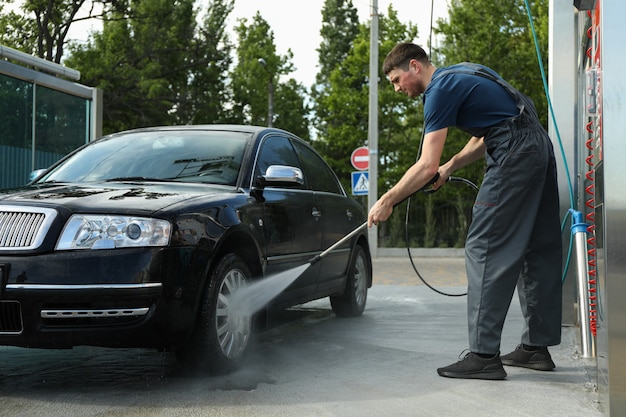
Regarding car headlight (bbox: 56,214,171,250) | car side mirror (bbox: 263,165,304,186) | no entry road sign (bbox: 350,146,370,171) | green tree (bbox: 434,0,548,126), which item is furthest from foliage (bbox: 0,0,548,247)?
car headlight (bbox: 56,214,171,250)

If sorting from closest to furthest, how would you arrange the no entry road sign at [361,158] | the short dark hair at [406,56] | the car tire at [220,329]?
the car tire at [220,329]
the short dark hair at [406,56]
the no entry road sign at [361,158]

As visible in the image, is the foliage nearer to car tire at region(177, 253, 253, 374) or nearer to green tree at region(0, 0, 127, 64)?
green tree at region(0, 0, 127, 64)

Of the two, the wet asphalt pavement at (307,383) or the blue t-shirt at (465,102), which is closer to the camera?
the wet asphalt pavement at (307,383)

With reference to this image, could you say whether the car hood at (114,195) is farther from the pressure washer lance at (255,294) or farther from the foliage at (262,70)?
the foliage at (262,70)

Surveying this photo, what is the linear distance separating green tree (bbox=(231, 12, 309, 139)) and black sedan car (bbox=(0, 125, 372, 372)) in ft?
101

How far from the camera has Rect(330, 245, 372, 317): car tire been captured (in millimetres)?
7453

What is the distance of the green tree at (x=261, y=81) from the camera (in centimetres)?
3756

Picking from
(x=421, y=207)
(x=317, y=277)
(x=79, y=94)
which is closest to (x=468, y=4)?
(x=421, y=207)

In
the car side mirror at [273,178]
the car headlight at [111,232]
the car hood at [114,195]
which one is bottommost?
the car headlight at [111,232]

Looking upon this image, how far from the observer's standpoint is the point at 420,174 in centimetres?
459

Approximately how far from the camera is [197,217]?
4457mm

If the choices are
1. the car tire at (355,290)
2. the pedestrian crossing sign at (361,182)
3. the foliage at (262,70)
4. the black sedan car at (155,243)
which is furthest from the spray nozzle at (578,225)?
the foliage at (262,70)

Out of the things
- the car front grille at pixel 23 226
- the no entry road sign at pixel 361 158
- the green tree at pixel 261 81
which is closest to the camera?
the car front grille at pixel 23 226

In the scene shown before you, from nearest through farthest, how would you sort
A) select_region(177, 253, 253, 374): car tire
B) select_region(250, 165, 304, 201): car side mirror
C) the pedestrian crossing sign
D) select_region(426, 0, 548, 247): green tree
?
select_region(177, 253, 253, 374): car tire
select_region(250, 165, 304, 201): car side mirror
the pedestrian crossing sign
select_region(426, 0, 548, 247): green tree
